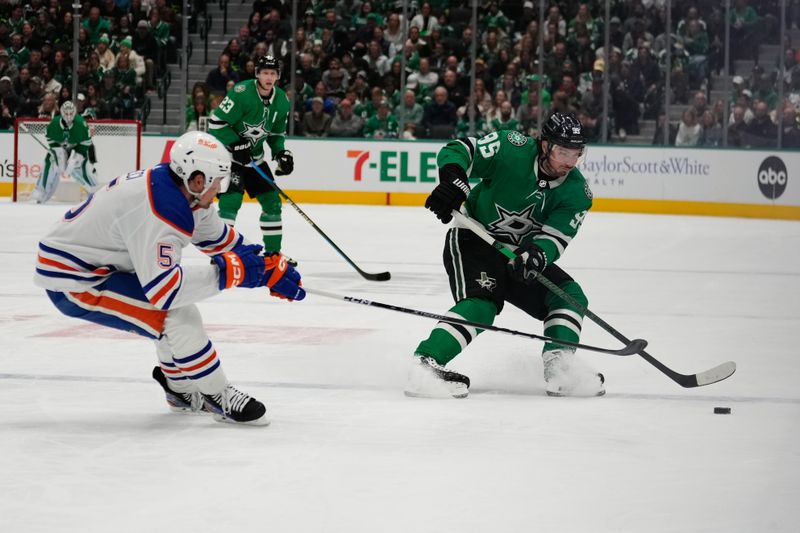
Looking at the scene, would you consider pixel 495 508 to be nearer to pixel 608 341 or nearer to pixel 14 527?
pixel 14 527

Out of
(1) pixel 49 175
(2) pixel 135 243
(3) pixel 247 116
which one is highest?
(3) pixel 247 116

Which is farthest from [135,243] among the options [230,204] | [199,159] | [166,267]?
[230,204]

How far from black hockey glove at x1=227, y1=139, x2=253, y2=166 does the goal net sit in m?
6.53

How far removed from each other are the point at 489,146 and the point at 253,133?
11.5ft

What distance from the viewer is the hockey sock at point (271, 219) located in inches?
299

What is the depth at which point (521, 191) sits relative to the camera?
427 cm

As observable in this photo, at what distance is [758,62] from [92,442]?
11387 millimetres

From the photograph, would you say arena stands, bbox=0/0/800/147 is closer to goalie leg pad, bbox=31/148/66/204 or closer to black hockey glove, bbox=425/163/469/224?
goalie leg pad, bbox=31/148/66/204

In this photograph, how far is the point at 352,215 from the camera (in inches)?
483

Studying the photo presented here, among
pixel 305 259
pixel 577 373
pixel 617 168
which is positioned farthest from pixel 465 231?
pixel 617 168

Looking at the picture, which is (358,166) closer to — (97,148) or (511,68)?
(511,68)

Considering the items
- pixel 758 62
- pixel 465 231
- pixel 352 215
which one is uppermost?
pixel 758 62

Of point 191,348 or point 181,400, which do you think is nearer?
point 191,348

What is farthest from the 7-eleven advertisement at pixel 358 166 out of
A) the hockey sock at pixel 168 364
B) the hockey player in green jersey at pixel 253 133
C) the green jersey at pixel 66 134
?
the hockey sock at pixel 168 364
